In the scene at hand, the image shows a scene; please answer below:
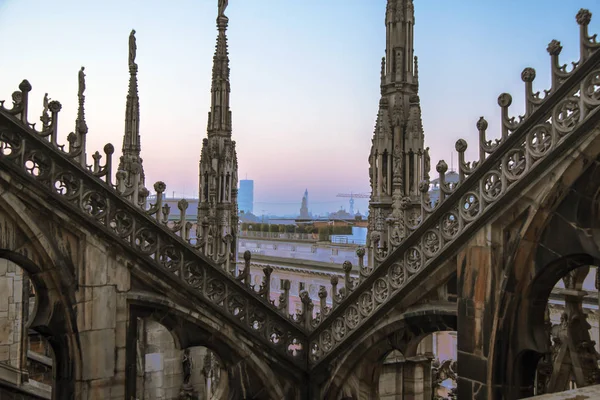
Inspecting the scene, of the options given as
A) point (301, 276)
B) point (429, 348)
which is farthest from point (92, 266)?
point (301, 276)

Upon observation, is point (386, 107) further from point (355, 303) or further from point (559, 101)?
point (559, 101)

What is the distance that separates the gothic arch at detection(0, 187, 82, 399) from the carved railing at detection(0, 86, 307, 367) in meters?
0.47

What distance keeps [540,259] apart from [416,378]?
5.17 meters

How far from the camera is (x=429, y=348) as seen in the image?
11.2 metres

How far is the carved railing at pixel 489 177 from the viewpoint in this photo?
607 cm

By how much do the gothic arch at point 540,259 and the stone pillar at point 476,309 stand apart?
0.48 ft

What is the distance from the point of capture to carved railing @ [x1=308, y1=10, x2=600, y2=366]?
6.07 meters

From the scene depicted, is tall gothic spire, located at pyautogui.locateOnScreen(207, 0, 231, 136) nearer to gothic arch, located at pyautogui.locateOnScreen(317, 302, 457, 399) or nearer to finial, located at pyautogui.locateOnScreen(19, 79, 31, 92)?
finial, located at pyautogui.locateOnScreen(19, 79, 31, 92)

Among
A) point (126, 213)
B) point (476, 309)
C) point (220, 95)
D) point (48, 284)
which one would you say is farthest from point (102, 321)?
point (220, 95)

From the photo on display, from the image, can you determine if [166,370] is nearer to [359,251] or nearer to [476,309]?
[359,251]

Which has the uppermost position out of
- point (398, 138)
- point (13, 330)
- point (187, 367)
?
point (398, 138)

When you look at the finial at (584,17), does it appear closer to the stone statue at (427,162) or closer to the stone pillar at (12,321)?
the stone statue at (427,162)

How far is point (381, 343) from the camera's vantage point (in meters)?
8.61

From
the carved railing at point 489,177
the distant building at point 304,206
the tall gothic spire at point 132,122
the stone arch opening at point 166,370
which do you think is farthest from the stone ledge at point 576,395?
the distant building at point 304,206
